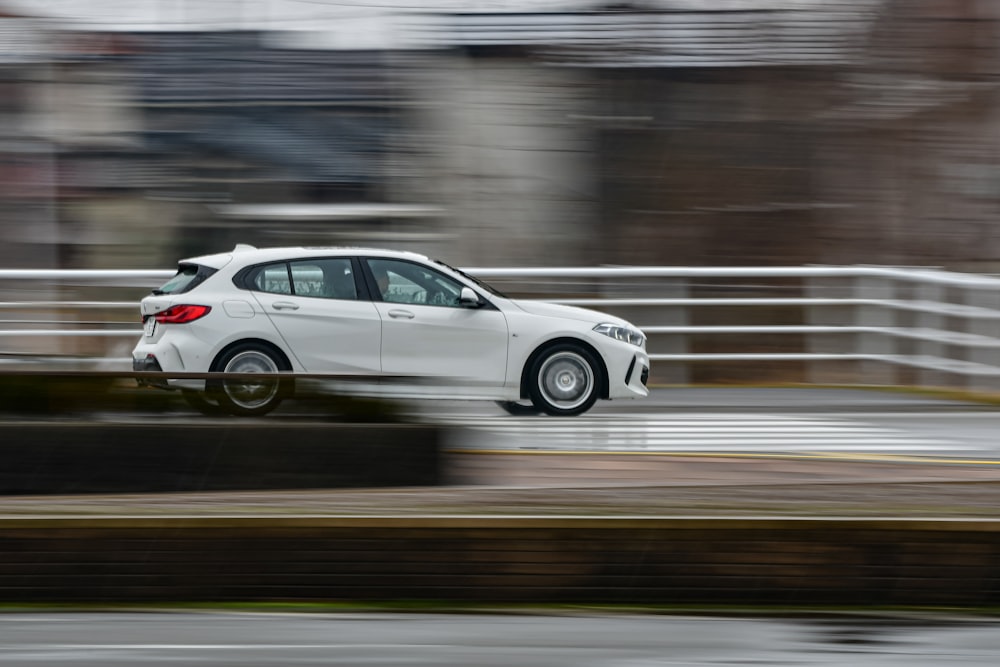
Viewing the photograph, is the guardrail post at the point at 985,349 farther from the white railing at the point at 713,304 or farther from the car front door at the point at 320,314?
the car front door at the point at 320,314

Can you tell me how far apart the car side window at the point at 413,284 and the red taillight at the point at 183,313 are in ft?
4.50

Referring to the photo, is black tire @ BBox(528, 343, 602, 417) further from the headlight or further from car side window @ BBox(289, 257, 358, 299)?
car side window @ BBox(289, 257, 358, 299)

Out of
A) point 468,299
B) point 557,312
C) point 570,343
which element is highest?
point 468,299

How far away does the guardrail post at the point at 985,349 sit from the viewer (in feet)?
50.1

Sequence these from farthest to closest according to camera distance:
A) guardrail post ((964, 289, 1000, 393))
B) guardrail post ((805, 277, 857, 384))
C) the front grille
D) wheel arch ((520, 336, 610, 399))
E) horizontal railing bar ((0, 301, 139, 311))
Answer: guardrail post ((805, 277, 857, 384))
horizontal railing bar ((0, 301, 139, 311))
guardrail post ((964, 289, 1000, 393))
the front grille
wheel arch ((520, 336, 610, 399))

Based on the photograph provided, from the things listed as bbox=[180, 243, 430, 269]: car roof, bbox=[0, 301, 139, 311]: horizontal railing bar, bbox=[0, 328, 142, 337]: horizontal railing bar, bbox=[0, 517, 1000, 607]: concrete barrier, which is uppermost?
bbox=[180, 243, 430, 269]: car roof

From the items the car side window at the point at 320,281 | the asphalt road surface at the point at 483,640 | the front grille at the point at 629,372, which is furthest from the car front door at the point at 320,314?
the asphalt road surface at the point at 483,640

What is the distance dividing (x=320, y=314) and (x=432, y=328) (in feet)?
2.91

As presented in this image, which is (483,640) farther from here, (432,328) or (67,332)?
(67,332)

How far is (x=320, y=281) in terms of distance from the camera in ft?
40.9

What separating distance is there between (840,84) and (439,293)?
11383mm

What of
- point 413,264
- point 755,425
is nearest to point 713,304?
point 755,425

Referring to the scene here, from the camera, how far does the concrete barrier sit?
6254mm

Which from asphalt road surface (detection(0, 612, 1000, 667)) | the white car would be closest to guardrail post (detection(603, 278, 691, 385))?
the white car
